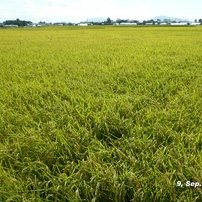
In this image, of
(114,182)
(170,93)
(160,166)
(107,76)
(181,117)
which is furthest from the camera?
(107,76)

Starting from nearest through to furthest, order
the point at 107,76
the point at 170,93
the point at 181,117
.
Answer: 1. the point at 181,117
2. the point at 170,93
3. the point at 107,76

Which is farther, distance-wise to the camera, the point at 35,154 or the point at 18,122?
the point at 18,122

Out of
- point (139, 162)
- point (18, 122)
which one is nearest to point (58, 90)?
point (18, 122)

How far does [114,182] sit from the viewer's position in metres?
1.18

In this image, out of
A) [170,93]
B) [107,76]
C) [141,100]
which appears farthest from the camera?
[107,76]

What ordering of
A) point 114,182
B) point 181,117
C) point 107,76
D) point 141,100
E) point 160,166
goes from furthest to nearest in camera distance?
point 107,76 → point 141,100 → point 181,117 → point 160,166 → point 114,182

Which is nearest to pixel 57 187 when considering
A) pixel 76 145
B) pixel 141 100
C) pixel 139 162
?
pixel 76 145

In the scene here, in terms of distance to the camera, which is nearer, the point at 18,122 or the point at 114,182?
the point at 114,182

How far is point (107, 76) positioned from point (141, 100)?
137 centimetres

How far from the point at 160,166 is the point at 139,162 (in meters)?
0.14

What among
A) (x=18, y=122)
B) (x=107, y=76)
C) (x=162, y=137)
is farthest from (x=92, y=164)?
(x=107, y=76)

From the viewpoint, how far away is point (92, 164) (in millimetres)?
1352

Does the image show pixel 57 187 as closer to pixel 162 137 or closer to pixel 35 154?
pixel 35 154

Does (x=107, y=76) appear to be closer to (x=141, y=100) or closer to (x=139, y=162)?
(x=141, y=100)
